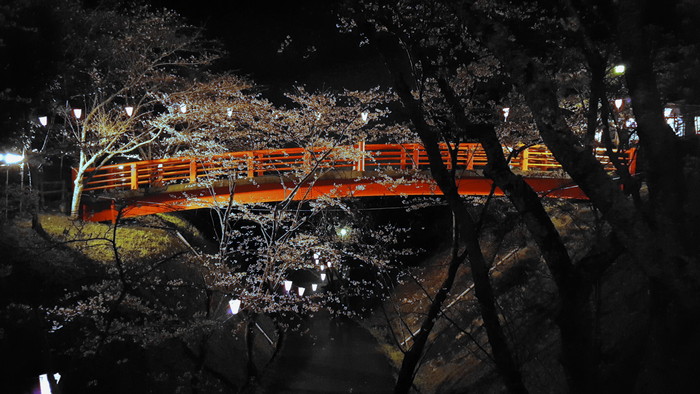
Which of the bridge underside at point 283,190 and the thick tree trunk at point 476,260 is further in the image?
the bridge underside at point 283,190

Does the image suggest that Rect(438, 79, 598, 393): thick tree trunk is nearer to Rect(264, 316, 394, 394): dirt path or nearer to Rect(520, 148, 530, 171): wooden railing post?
Rect(264, 316, 394, 394): dirt path

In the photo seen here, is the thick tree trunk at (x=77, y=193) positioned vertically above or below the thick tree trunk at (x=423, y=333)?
above

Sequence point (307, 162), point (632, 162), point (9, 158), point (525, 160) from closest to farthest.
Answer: point (9, 158)
point (307, 162)
point (632, 162)
point (525, 160)

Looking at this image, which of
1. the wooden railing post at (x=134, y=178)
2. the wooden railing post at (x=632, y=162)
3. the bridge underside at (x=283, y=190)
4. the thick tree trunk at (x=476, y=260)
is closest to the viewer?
the thick tree trunk at (x=476, y=260)

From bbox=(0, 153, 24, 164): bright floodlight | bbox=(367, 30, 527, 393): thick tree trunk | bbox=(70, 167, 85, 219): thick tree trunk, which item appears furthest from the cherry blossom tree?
bbox=(367, 30, 527, 393): thick tree trunk

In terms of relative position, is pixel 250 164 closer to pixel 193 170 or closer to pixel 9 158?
pixel 193 170

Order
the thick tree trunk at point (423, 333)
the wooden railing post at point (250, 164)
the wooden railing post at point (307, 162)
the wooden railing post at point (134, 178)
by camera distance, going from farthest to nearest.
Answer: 1. the wooden railing post at point (134, 178)
2. the wooden railing post at point (250, 164)
3. the wooden railing post at point (307, 162)
4. the thick tree trunk at point (423, 333)

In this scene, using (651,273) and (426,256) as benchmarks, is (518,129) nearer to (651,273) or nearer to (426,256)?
(651,273)

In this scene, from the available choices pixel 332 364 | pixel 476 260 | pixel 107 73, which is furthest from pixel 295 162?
pixel 476 260

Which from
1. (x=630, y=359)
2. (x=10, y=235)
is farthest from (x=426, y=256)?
(x=630, y=359)

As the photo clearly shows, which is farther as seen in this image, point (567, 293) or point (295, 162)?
point (295, 162)

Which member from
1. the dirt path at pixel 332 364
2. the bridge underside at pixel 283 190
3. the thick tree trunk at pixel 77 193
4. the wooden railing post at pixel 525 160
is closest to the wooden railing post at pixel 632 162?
the bridge underside at pixel 283 190

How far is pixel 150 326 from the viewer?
11734 millimetres

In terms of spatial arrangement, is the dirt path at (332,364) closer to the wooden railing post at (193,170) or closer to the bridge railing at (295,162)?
the bridge railing at (295,162)
